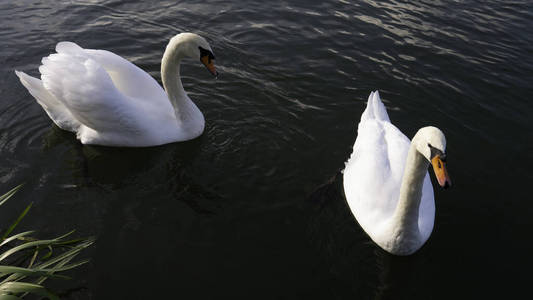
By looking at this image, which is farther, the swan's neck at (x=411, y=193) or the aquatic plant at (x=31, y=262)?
the swan's neck at (x=411, y=193)

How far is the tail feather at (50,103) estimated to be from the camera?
6445 mm

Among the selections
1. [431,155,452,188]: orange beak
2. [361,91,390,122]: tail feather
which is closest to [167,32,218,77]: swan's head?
[361,91,390,122]: tail feather

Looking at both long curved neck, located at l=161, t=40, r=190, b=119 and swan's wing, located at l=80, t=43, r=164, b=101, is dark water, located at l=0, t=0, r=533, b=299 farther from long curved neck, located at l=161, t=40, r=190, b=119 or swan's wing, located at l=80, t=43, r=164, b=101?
swan's wing, located at l=80, t=43, r=164, b=101

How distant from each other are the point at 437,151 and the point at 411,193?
735mm

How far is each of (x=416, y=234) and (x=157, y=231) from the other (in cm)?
288

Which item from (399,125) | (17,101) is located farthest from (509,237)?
(17,101)

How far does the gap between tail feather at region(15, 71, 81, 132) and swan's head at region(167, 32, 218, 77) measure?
6.15 feet

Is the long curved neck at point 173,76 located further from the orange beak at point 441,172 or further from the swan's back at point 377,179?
the orange beak at point 441,172

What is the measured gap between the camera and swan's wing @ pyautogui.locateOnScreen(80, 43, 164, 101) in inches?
258

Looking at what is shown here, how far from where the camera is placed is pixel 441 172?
381 centimetres

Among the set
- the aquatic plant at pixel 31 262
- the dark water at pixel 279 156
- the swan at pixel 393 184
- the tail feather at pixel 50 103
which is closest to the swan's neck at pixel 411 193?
the swan at pixel 393 184

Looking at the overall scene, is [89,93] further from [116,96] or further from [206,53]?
[206,53]

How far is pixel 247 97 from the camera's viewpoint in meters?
7.82

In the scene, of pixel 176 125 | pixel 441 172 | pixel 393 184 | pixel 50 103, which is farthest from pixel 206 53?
pixel 441 172
